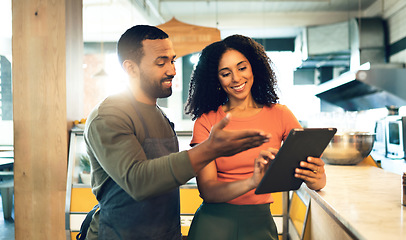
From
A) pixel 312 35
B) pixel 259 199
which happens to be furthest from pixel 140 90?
pixel 312 35

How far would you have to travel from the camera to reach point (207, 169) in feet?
4.27

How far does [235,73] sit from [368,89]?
295 centimetres

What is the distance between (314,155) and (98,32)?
769cm

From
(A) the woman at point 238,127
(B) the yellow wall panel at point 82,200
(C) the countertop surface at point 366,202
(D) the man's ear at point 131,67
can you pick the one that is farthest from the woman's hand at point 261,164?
(B) the yellow wall panel at point 82,200

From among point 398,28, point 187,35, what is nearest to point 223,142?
point 187,35

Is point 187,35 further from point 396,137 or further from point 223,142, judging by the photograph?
point 223,142

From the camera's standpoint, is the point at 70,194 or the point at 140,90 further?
the point at 70,194

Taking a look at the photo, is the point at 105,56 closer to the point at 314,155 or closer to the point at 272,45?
the point at 272,45

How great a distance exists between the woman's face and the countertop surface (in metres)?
0.54

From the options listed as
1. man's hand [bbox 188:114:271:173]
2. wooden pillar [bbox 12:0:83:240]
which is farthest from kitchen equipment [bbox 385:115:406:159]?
wooden pillar [bbox 12:0:83:240]

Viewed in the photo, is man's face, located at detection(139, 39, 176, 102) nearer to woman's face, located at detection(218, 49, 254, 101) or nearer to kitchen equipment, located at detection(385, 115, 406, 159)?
woman's face, located at detection(218, 49, 254, 101)

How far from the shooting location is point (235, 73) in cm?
139

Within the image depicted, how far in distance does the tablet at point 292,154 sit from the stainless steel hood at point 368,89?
1922 millimetres

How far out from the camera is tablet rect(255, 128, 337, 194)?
3.19ft
